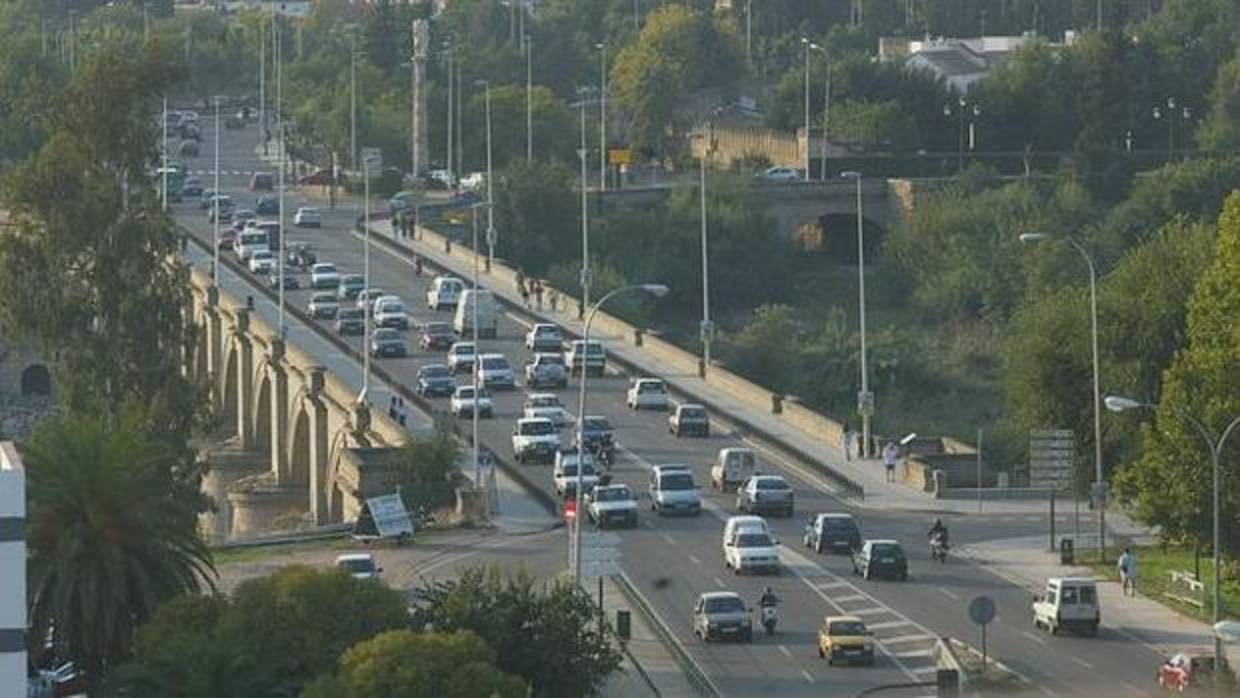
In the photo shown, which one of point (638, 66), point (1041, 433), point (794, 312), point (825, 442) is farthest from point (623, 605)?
point (638, 66)

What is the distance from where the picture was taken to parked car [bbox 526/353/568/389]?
99.1 m

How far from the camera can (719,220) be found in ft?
491

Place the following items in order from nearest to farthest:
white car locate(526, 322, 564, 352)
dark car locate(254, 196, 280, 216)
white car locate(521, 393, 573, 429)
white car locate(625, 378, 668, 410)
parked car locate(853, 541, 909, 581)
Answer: parked car locate(853, 541, 909, 581) < white car locate(521, 393, 573, 429) < white car locate(625, 378, 668, 410) < white car locate(526, 322, 564, 352) < dark car locate(254, 196, 280, 216)

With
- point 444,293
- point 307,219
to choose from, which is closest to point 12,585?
point 444,293

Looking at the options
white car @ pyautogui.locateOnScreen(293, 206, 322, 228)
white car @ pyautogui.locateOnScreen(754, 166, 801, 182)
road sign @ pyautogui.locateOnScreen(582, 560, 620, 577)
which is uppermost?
white car @ pyautogui.locateOnScreen(754, 166, 801, 182)

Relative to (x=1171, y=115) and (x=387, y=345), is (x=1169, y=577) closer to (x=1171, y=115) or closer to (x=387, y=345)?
(x=387, y=345)

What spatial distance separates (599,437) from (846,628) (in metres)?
25.9

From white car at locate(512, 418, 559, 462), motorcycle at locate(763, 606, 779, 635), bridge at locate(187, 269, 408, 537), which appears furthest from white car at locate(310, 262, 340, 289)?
motorcycle at locate(763, 606, 779, 635)

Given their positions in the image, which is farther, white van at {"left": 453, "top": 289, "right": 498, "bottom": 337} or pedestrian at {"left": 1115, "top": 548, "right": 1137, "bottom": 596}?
white van at {"left": 453, "top": 289, "right": 498, "bottom": 337}

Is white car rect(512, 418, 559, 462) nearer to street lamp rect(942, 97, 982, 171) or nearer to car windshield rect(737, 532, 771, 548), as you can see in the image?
car windshield rect(737, 532, 771, 548)

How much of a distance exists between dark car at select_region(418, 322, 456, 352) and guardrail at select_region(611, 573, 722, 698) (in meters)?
38.5

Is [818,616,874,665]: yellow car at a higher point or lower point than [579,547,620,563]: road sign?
lower

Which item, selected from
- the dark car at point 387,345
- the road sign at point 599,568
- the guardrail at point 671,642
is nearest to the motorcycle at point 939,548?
Answer: the guardrail at point 671,642

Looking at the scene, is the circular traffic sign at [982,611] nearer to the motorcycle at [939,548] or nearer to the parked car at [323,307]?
the motorcycle at [939,548]
